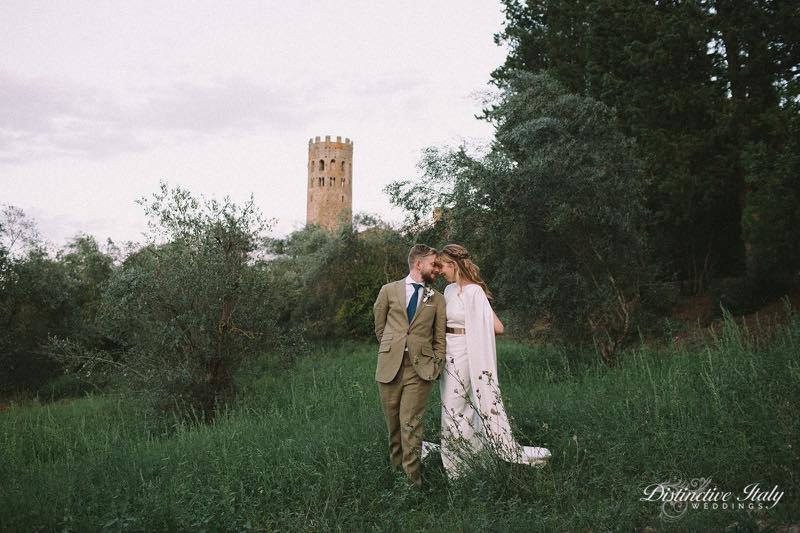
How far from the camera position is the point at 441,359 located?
617 centimetres

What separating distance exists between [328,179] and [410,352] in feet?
304

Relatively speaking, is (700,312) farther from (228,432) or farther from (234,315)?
(228,432)

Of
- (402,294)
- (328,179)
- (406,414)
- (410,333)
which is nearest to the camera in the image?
(406,414)

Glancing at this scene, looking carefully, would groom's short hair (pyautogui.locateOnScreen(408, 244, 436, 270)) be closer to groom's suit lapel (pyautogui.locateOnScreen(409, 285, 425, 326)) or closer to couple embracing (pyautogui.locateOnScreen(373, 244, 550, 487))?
couple embracing (pyautogui.locateOnScreen(373, 244, 550, 487))

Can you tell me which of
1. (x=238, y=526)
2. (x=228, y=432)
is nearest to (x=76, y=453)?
(x=228, y=432)

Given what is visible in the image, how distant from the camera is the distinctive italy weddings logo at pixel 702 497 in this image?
15.8ft

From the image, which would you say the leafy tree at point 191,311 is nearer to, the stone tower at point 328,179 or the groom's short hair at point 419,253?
the groom's short hair at point 419,253

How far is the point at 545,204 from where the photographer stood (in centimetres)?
1134

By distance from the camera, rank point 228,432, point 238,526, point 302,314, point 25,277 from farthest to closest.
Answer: point 302,314
point 25,277
point 228,432
point 238,526

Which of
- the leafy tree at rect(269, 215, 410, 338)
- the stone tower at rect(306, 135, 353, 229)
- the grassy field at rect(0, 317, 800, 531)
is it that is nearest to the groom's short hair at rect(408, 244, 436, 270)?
the grassy field at rect(0, 317, 800, 531)

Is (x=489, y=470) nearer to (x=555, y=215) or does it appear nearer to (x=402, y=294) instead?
(x=402, y=294)

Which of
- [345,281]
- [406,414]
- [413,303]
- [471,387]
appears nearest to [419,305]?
[413,303]

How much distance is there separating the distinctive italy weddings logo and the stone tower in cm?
9231

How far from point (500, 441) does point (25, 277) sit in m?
18.9
